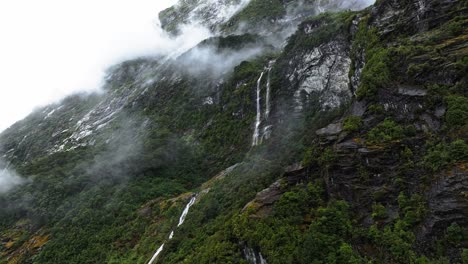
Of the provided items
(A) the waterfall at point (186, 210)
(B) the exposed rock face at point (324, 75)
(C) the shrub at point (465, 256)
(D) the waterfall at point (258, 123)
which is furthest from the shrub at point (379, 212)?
(D) the waterfall at point (258, 123)

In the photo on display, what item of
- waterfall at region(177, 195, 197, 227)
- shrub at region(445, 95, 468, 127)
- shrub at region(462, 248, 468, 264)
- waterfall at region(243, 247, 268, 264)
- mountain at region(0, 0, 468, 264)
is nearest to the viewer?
shrub at region(462, 248, 468, 264)

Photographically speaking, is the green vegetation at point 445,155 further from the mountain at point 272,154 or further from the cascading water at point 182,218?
the cascading water at point 182,218

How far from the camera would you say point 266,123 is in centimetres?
7725

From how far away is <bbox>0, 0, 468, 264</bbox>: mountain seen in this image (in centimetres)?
3344

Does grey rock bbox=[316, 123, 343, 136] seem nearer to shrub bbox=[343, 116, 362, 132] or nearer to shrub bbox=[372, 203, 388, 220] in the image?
shrub bbox=[343, 116, 362, 132]

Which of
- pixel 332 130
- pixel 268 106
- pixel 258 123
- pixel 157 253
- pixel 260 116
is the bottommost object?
pixel 258 123

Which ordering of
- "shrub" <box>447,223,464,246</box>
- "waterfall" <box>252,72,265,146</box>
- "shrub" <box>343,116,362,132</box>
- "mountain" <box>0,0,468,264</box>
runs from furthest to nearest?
"waterfall" <box>252,72,265,146</box>
"shrub" <box>343,116,362,132</box>
"mountain" <box>0,0,468,264</box>
"shrub" <box>447,223,464,246</box>

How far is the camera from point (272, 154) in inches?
2475

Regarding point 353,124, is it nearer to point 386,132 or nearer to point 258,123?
point 386,132

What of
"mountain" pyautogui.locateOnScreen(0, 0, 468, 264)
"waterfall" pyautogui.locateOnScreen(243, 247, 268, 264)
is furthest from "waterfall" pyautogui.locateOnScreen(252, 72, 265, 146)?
"waterfall" pyautogui.locateOnScreen(243, 247, 268, 264)

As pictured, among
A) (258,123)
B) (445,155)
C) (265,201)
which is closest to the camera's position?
(445,155)

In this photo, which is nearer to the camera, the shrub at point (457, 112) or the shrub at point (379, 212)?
the shrub at point (379, 212)

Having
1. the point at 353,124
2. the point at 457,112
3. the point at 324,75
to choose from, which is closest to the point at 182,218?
the point at 353,124

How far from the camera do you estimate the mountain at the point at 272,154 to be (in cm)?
3344
